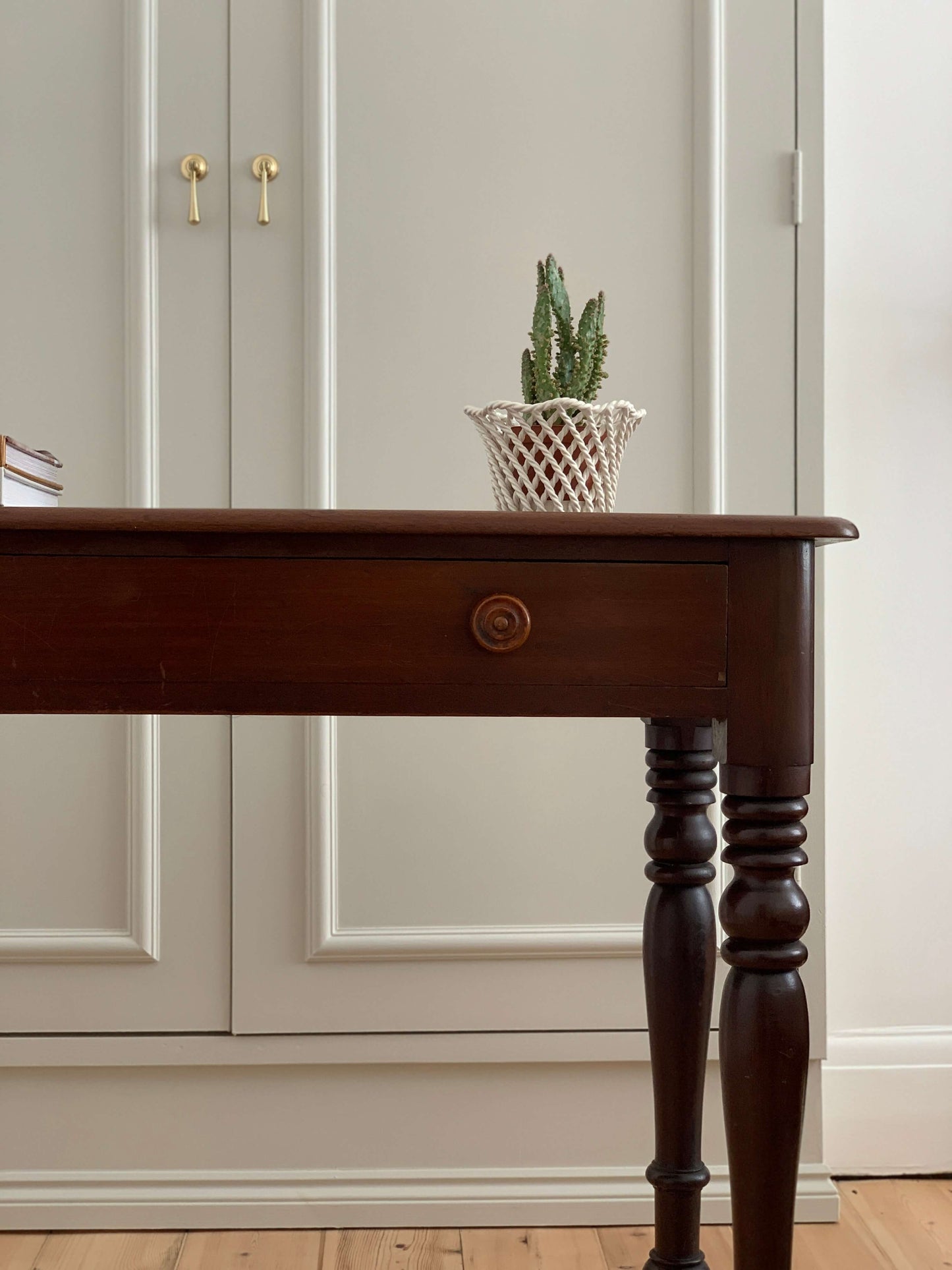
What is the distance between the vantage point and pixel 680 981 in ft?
3.43

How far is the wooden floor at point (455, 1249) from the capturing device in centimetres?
127

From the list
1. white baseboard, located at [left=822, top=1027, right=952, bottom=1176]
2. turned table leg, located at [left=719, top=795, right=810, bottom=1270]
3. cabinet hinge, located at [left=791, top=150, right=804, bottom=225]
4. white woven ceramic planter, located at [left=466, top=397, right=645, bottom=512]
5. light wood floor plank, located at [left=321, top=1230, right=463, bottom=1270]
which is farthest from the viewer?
white baseboard, located at [left=822, top=1027, right=952, bottom=1176]

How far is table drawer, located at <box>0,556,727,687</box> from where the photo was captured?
73cm

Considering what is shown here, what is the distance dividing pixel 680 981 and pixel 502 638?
48 centimetres

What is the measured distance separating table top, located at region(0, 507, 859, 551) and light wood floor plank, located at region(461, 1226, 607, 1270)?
0.95 metres

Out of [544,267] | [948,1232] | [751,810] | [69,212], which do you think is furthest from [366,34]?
[948,1232]

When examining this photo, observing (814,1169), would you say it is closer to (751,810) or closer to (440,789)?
(440,789)

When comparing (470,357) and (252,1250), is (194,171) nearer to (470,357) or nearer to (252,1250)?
(470,357)

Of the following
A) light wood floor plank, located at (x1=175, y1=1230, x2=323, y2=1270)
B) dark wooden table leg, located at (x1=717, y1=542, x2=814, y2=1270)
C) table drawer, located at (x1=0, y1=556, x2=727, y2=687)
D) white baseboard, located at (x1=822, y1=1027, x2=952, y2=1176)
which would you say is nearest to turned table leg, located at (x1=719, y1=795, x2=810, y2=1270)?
dark wooden table leg, located at (x1=717, y1=542, x2=814, y2=1270)

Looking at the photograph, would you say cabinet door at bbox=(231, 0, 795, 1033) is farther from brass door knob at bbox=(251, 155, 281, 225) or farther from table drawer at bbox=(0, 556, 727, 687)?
table drawer at bbox=(0, 556, 727, 687)

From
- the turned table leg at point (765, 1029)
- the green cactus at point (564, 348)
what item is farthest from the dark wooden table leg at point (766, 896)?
the green cactus at point (564, 348)

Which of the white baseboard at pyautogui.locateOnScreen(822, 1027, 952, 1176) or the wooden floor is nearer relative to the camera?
the wooden floor

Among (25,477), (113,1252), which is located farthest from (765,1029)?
(113,1252)

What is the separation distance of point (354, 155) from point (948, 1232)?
1504 millimetres
